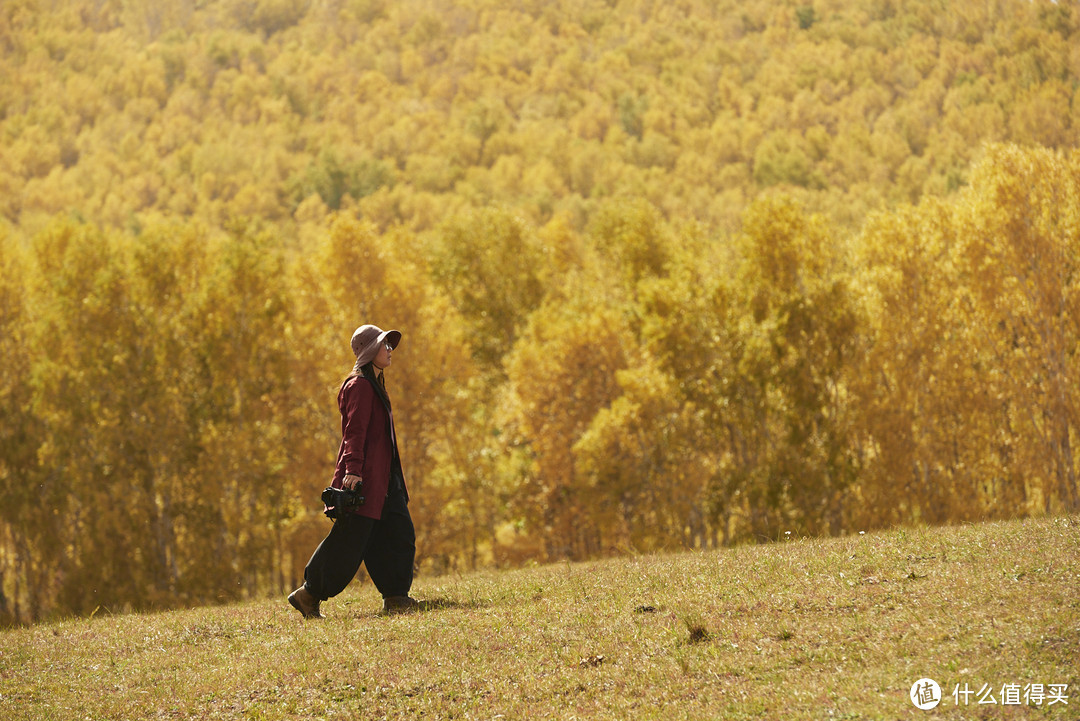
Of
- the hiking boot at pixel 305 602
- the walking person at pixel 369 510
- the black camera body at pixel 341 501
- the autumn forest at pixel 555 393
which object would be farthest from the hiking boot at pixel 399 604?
the autumn forest at pixel 555 393

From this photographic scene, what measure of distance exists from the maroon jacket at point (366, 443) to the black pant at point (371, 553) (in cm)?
22

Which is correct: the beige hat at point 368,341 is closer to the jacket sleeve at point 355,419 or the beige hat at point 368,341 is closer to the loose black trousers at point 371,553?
the jacket sleeve at point 355,419

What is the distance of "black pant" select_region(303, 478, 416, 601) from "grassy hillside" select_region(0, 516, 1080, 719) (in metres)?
0.37

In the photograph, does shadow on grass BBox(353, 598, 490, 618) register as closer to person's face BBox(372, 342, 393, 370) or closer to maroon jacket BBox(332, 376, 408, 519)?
maroon jacket BBox(332, 376, 408, 519)

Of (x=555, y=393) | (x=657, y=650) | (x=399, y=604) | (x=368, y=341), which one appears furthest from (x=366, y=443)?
(x=555, y=393)

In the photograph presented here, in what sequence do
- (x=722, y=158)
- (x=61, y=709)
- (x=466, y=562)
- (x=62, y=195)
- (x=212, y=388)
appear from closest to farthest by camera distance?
(x=61, y=709) → (x=212, y=388) → (x=466, y=562) → (x=62, y=195) → (x=722, y=158)

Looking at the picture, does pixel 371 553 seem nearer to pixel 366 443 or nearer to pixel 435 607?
pixel 435 607

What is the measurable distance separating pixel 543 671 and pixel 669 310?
102 ft

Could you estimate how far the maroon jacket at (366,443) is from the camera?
10352 millimetres

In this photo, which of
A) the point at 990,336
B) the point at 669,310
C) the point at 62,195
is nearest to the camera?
the point at 990,336

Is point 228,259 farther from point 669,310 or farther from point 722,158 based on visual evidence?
point 722,158

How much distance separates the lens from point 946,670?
618 centimetres

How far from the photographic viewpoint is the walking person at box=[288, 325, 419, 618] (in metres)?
10.3

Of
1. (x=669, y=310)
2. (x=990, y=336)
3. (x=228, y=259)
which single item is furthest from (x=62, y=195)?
(x=990, y=336)
